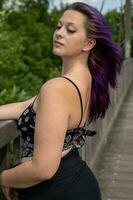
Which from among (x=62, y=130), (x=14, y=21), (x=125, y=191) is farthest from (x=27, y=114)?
(x=14, y=21)

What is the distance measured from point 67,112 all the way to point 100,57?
38 centimetres

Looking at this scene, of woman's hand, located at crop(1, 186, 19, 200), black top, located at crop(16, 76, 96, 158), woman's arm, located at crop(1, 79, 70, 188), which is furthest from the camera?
woman's hand, located at crop(1, 186, 19, 200)

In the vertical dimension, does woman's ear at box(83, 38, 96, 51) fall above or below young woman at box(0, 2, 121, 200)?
above

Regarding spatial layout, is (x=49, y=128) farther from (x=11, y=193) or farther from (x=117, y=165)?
(x=117, y=165)

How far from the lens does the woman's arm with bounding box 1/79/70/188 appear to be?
2.57m

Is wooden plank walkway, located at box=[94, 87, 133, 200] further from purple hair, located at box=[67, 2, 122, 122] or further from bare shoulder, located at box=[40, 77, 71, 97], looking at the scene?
bare shoulder, located at box=[40, 77, 71, 97]

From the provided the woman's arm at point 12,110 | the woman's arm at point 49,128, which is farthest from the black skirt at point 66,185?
the woman's arm at point 12,110

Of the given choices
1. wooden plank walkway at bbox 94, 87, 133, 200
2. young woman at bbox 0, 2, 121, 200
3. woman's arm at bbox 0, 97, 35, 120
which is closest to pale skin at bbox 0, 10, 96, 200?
young woman at bbox 0, 2, 121, 200

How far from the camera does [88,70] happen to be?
2844 millimetres

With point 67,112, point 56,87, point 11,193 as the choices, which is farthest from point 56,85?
point 11,193

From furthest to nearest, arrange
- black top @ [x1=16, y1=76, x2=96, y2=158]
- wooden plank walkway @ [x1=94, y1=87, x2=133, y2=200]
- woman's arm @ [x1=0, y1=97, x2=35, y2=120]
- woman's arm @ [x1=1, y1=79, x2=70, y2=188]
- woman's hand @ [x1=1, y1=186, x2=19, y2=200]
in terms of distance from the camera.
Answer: wooden plank walkway @ [x1=94, y1=87, x2=133, y2=200] < woman's arm @ [x1=0, y1=97, x2=35, y2=120] < woman's hand @ [x1=1, y1=186, x2=19, y2=200] < black top @ [x1=16, y1=76, x2=96, y2=158] < woman's arm @ [x1=1, y1=79, x2=70, y2=188]

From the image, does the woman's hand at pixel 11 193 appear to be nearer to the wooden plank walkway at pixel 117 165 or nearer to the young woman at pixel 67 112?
the young woman at pixel 67 112

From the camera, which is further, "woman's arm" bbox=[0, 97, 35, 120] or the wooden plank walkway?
the wooden plank walkway

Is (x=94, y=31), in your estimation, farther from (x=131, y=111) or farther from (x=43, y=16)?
(x=43, y=16)
